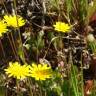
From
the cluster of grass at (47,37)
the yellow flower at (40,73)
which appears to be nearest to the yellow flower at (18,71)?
the yellow flower at (40,73)

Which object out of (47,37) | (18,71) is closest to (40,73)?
(18,71)

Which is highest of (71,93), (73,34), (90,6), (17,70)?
(90,6)

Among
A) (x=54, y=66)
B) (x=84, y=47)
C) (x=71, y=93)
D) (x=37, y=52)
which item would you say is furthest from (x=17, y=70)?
(x=84, y=47)

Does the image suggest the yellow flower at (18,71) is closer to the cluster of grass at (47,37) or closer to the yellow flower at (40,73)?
the yellow flower at (40,73)

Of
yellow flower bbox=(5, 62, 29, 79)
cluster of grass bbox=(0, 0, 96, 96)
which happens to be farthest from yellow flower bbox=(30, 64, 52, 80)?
cluster of grass bbox=(0, 0, 96, 96)

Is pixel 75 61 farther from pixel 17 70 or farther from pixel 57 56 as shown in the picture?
pixel 17 70

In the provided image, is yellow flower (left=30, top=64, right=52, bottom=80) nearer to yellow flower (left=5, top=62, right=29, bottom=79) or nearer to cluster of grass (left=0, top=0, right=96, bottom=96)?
yellow flower (left=5, top=62, right=29, bottom=79)

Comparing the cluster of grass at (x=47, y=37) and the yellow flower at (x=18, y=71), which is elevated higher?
the cluster of grass at (x=47, y=37)

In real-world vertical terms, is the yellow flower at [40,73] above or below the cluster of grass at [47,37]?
below

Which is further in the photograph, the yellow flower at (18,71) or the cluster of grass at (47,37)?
the cluster of grass at (47,37)

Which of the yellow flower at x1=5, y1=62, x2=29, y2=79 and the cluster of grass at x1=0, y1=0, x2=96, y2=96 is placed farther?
the cluster of grass at x1=0, y1=0, x2=96, y2=96

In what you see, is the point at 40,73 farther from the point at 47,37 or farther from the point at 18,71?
the point at 47,37
